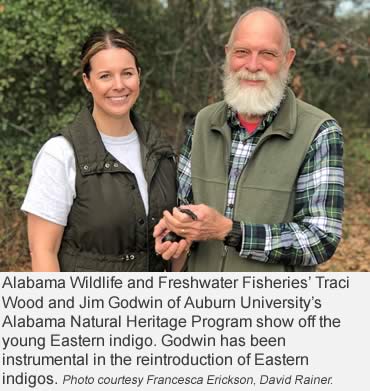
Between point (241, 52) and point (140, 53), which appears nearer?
point (241, 52)

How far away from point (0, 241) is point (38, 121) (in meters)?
1.41

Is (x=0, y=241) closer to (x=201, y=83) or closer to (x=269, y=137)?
(x=201, y=83)

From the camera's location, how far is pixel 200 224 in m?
2.53

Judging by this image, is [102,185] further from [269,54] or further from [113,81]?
[269,54]

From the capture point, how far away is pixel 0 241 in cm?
622

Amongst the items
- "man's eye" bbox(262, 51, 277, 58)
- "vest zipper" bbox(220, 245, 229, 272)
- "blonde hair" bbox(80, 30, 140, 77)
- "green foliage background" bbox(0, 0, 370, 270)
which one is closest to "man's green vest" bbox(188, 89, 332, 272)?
"vest zipper" bbox(220, 245, 229, 272)

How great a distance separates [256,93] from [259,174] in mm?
372

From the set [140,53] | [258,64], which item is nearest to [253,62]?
[258,64]

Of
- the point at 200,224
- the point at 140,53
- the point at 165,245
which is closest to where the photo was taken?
the point at 200,224

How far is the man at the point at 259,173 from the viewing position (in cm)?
261

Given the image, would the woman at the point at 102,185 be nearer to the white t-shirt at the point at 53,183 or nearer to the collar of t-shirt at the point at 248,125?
the white t-shirt at the point at 53,183
